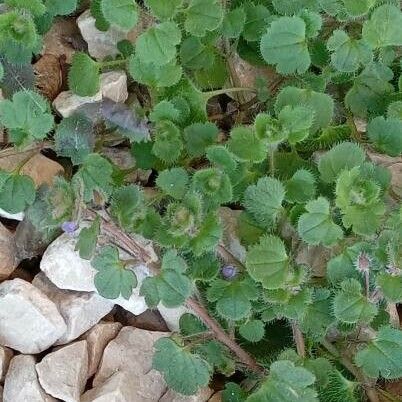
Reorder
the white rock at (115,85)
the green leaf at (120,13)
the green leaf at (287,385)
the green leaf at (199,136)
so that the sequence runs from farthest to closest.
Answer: the white rock at (115,85) < the green leaf at (199,136) < the green leaf at (120,13) < the green leaf at (287,385)

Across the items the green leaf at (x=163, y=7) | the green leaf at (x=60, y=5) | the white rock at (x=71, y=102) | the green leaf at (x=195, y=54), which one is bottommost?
the white rock at (x=71, y=102)

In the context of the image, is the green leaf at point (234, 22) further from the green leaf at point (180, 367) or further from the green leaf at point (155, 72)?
the green leaf at point (180, 367)

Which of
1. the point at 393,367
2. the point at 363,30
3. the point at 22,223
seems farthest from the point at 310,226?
the point at 22,223

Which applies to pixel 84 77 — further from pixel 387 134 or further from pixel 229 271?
pixel 387 134

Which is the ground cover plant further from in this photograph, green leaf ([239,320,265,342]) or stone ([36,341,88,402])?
stone ([36,341,88,402])

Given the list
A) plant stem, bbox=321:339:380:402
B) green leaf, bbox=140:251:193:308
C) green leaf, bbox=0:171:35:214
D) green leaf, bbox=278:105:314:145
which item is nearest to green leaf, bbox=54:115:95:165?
green leaf, bbox=0:171:35:214

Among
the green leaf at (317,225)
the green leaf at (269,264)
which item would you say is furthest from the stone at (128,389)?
the green leaf at (317,225)
